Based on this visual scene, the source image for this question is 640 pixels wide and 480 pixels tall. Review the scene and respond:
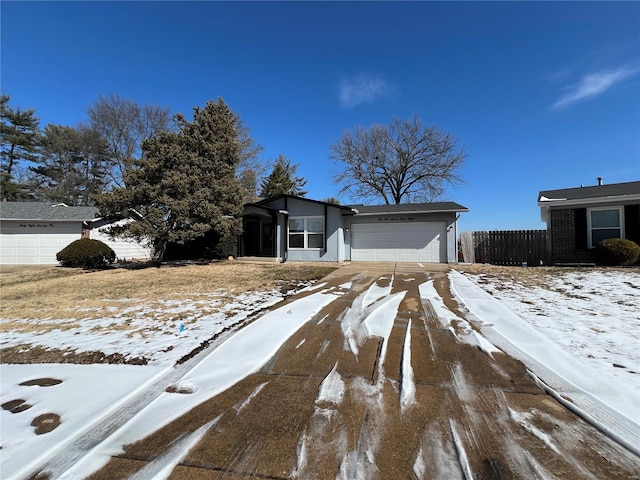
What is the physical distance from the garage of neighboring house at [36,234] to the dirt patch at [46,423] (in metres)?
18.6

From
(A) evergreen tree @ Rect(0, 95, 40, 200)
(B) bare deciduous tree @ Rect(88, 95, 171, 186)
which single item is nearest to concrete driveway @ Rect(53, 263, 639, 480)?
(B) bare deciduous tree @ Rect(88, 95, 171, 186)

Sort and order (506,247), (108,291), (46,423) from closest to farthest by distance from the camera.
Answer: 1. (46,423)
2. (108,291)
3. (506,247)

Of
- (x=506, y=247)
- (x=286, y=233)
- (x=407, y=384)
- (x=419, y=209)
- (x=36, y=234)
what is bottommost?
(x=407, y=384)

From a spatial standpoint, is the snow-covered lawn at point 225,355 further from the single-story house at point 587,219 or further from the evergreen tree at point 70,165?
the evergreen tree at point 70,165

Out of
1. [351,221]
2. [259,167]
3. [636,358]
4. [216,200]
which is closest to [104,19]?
[216,200]

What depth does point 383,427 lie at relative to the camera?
227 cm

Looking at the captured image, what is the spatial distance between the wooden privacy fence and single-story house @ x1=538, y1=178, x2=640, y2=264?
797 mm

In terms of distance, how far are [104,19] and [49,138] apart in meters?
25.3

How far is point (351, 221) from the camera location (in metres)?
16.9

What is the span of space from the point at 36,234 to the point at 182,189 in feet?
38.1

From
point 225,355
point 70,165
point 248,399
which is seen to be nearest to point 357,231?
point 225,355

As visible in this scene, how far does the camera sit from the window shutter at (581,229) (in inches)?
499

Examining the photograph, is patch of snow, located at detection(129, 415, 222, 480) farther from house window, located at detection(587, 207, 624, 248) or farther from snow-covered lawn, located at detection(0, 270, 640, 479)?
house window, located at detection(587, 207, 624, 248)

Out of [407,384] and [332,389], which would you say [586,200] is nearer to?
[407,384]
